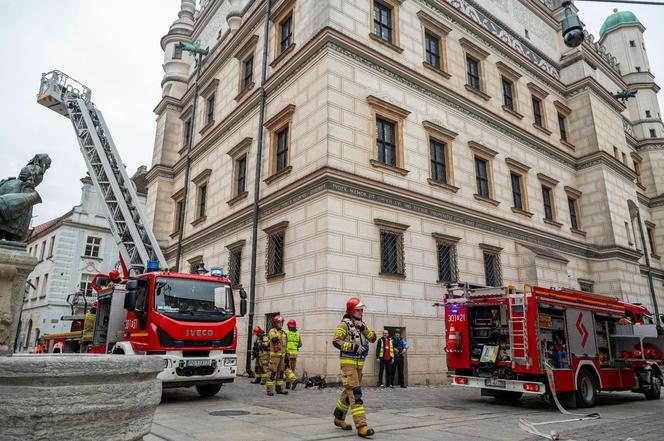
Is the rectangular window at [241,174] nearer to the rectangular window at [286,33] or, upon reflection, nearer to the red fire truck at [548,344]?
the rectangular window at [286,33]

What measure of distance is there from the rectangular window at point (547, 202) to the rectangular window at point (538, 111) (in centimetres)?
358

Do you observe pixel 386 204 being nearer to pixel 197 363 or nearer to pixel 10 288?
pixel 197 363

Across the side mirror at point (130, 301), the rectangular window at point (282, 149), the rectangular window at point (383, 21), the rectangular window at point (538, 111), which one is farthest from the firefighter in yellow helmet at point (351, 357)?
the rectangular window at point (538, 111)

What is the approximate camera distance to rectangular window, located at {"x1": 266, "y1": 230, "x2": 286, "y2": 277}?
1557 centimetres

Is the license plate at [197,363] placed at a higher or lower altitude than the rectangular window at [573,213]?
lower

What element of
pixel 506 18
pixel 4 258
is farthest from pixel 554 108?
pixel 4 258

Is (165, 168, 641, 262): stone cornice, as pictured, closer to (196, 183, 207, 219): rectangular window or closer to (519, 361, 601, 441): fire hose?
(196, 183, 207, 219): rectangular window

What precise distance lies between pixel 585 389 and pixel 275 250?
395 inches

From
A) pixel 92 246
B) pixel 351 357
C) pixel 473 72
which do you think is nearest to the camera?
pixel 351 357

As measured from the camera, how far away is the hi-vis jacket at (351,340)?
6828mm

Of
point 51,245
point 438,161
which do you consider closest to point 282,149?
point 438,161

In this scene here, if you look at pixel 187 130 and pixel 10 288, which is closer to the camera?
pixel 10 288

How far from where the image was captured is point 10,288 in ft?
14.2

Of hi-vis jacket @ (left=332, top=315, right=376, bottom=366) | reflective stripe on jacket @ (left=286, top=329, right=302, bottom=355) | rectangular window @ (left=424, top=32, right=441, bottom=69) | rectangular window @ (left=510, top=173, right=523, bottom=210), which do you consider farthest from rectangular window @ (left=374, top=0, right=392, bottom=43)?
hi-vis jacket @ (left=332, top=315, right=376, bottom=366)
